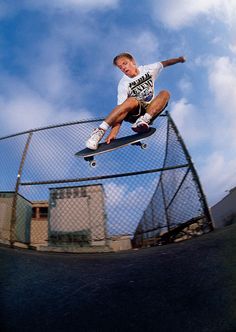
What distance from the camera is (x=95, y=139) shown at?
15.1 ft

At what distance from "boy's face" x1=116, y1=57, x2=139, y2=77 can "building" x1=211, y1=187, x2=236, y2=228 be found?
13.1 meters

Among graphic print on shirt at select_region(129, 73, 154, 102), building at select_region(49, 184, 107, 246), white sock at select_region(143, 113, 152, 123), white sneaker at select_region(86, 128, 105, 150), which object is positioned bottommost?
building at select_region(49, 184, 107, 246)

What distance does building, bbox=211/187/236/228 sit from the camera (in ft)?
52.7

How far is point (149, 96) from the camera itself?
5023 millimetres

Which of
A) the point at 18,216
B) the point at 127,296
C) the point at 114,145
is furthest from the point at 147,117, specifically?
the point at 127,296

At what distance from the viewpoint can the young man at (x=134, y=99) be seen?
4637mm

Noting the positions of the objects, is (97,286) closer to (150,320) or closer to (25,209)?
(150,320)

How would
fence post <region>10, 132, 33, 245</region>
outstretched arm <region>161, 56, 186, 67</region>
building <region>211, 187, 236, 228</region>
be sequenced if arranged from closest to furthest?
fence post <region>10, 132, 33, 245</region>
outstretched arm <region>161, 56, 186, 67</region>
building <region>211, 187, 236, 228</region>

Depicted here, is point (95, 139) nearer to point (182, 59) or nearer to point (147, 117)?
point (147, 117)

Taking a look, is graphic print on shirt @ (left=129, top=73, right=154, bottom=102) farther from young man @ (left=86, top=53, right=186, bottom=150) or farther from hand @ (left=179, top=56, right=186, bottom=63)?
hand @ (left=179, top=56, right=186, bottom=63)

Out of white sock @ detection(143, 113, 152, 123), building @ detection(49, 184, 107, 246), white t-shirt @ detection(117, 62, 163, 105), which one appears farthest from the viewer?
white t-shirt @ detection(117, 62, 163, 105)

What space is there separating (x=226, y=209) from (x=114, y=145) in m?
15.2

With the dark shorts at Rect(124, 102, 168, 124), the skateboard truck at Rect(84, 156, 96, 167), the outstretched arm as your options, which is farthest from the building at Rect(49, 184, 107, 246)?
the outstretched arm

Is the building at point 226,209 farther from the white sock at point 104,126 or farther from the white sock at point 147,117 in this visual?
the white sock at point 104,126
